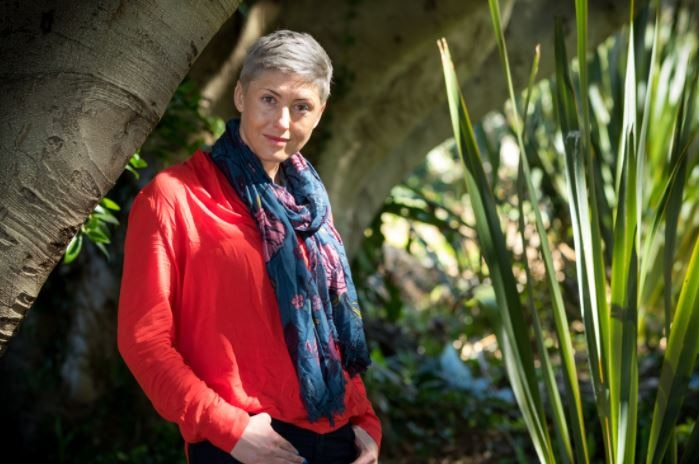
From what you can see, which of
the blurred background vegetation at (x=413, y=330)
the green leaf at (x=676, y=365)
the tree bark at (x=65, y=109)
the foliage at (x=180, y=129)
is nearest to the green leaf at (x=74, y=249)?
the blurred background vegetation at (x=413, y=330)

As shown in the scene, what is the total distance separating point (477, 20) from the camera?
4324mm

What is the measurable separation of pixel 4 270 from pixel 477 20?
299cm

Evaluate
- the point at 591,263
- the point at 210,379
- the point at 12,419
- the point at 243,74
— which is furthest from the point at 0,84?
the point at 12,419

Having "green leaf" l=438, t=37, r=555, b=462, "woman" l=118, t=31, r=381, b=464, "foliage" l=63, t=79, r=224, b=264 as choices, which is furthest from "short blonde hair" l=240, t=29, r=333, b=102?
"foliage" l=63, t=79, r=224, b=264

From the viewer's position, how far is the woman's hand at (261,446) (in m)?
1.71

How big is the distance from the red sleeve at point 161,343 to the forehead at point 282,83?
272mm

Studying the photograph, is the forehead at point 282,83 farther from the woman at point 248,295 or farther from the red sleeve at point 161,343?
the red sleeve at point 161,343

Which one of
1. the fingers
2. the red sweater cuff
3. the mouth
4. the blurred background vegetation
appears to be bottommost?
the fingers

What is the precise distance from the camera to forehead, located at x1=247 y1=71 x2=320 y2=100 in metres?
1.81

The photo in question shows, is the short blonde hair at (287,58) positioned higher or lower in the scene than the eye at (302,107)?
higher

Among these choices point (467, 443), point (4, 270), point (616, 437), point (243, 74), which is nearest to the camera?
point (4, 270)

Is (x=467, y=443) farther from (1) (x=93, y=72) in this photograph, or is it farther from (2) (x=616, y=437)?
(1) (x=93, y=72)

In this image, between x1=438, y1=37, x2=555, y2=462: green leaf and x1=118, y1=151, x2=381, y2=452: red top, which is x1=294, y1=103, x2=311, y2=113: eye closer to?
x1=118, y1=151, x2=381, y2=452: red top

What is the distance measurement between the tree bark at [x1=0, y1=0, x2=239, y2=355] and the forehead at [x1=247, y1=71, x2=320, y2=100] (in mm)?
167
